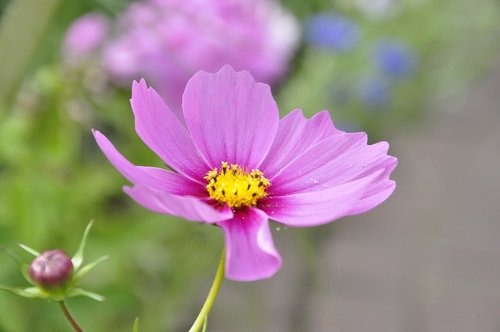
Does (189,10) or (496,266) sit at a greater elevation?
(496,266)

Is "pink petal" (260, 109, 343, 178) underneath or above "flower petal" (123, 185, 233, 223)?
above

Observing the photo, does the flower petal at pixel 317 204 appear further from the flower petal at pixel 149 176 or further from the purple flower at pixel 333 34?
the purple flower at pixel 333 34

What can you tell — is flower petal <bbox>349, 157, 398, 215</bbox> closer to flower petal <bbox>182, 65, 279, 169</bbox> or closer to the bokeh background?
flower petal <bbox>182, 65, 279, 169</bbox>

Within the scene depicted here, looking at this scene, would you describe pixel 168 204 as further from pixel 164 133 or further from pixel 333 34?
pixel 333 34

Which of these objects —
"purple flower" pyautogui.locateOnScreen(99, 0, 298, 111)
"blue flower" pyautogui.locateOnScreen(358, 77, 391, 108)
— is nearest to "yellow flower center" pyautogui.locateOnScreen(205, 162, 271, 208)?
"purple flower" pyautogui.locateOnScreen(99, 0, 298, 111)

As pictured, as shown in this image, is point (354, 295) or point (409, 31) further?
point (409, 31)

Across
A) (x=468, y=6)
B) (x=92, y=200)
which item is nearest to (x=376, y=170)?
(x=92, y=200)

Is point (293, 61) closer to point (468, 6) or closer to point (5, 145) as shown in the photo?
point (468, 6)
